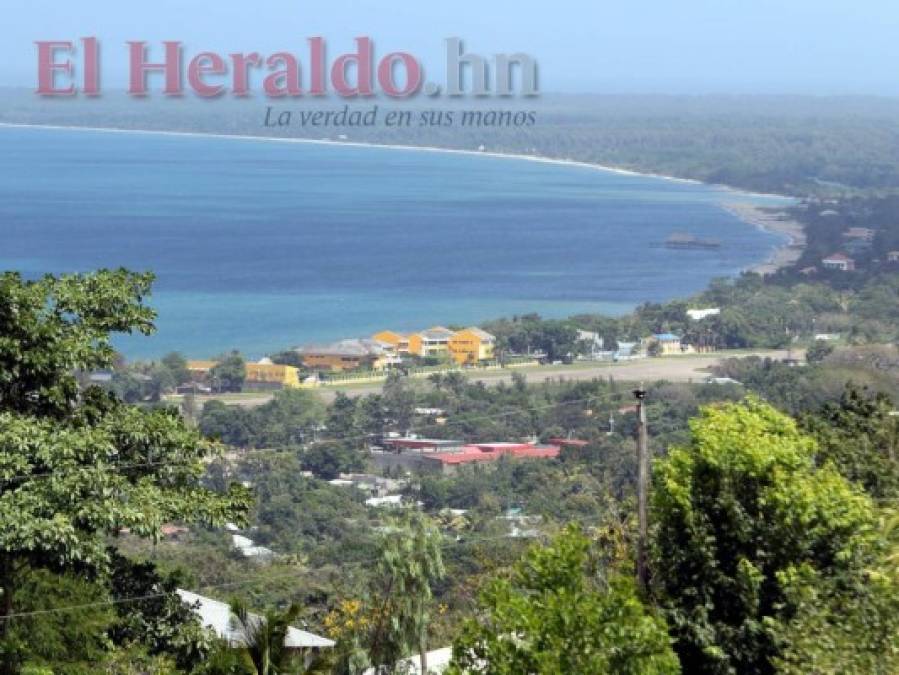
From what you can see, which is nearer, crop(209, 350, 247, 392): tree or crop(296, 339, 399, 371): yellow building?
crop(209, 350, 247, 392): tree

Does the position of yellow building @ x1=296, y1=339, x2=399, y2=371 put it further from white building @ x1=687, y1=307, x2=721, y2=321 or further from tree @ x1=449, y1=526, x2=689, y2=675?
tree @ x1=449, y1=526, x2=689, y2=675

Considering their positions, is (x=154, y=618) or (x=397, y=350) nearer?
(x=154, y=618)

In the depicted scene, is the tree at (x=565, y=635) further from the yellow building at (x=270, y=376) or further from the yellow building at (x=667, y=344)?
the yellow building at (x=667, y=344)

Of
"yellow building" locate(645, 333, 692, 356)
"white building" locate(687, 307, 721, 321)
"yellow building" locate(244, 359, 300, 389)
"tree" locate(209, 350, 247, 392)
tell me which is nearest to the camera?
"tree" locate(209, 350, 247, 392)

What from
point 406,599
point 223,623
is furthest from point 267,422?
point 406,599

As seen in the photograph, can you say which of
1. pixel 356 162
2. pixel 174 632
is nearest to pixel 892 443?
pixel 174 632

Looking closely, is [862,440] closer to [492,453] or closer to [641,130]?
[492,453]

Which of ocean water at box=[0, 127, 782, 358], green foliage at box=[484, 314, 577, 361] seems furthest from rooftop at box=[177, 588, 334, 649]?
ocean water at box=[0, 127, 782, 358]
